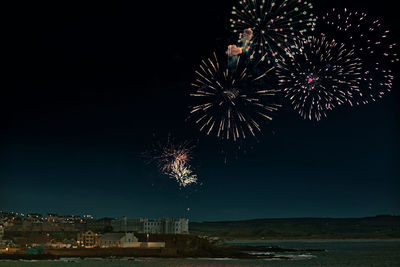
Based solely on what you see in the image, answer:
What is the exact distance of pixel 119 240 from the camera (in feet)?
335

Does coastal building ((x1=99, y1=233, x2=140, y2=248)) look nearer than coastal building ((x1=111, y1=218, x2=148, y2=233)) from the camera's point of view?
Yes

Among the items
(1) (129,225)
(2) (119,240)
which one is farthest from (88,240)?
(1) (129,225)

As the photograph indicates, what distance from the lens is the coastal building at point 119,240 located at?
10105 centimetres

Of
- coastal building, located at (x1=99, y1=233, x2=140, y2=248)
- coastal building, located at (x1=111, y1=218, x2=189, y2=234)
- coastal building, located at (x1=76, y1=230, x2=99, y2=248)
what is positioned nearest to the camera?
coastal building, located at (x1=99, y1=233, x2=140, y2=248)

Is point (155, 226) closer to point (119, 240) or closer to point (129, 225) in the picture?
point (129, 225)

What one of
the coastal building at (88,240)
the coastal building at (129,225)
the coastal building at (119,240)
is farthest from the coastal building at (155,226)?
the coastal building at (119,240)

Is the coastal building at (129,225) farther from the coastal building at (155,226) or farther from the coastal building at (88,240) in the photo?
the coastal building at (88,240)

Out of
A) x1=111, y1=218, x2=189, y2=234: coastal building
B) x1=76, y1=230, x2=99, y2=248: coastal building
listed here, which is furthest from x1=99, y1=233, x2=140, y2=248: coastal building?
x1=111, y1=218, x2=189, y2=234: coastal building

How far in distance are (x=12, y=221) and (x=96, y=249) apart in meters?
70.0

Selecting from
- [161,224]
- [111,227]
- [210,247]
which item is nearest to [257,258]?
[210,247]

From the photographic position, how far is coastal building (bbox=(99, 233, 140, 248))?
3978 inches

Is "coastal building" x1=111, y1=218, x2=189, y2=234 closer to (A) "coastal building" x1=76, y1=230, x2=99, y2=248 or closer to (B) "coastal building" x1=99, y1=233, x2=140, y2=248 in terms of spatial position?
(A) "coastal building" x1=76, y1=230, x2=99, y2=248

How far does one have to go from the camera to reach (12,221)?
156m

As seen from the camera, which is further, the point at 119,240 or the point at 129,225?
the point at 129,225
